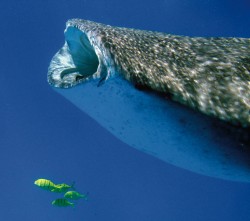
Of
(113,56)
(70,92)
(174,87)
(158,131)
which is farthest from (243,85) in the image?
(70,92)

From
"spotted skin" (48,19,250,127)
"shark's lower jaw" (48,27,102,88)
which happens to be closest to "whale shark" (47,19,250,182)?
"spotted skin" (48,19,250,127)

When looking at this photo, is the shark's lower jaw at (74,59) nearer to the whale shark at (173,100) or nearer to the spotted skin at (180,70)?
the spotted skin at (180,70)

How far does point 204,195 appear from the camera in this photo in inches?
773

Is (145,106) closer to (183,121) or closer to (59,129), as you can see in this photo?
(183,121)

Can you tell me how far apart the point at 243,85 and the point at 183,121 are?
1.91 feet

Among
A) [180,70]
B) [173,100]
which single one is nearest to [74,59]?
[180,70]

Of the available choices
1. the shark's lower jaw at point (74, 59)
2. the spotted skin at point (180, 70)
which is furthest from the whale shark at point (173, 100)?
the shark's lower jaw at point (74, 59)

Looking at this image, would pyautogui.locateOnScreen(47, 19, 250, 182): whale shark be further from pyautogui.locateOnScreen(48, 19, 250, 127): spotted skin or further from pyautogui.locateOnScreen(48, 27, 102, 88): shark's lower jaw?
pyautogui.locateOnScreen(48, 27, 102, 88): shark's lower jaw

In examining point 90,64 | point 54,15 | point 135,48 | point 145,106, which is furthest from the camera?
point 54,15

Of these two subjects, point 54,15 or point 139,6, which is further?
point 139,6

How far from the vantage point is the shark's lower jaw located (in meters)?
3.10

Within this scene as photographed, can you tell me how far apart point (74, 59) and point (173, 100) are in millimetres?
1609

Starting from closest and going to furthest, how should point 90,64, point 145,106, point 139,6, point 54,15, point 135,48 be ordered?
point 145,106
point 135,48
point 90,64
point 54,15
point 139,6

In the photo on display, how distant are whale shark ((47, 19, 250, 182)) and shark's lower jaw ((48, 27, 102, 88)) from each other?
212 millimetres
